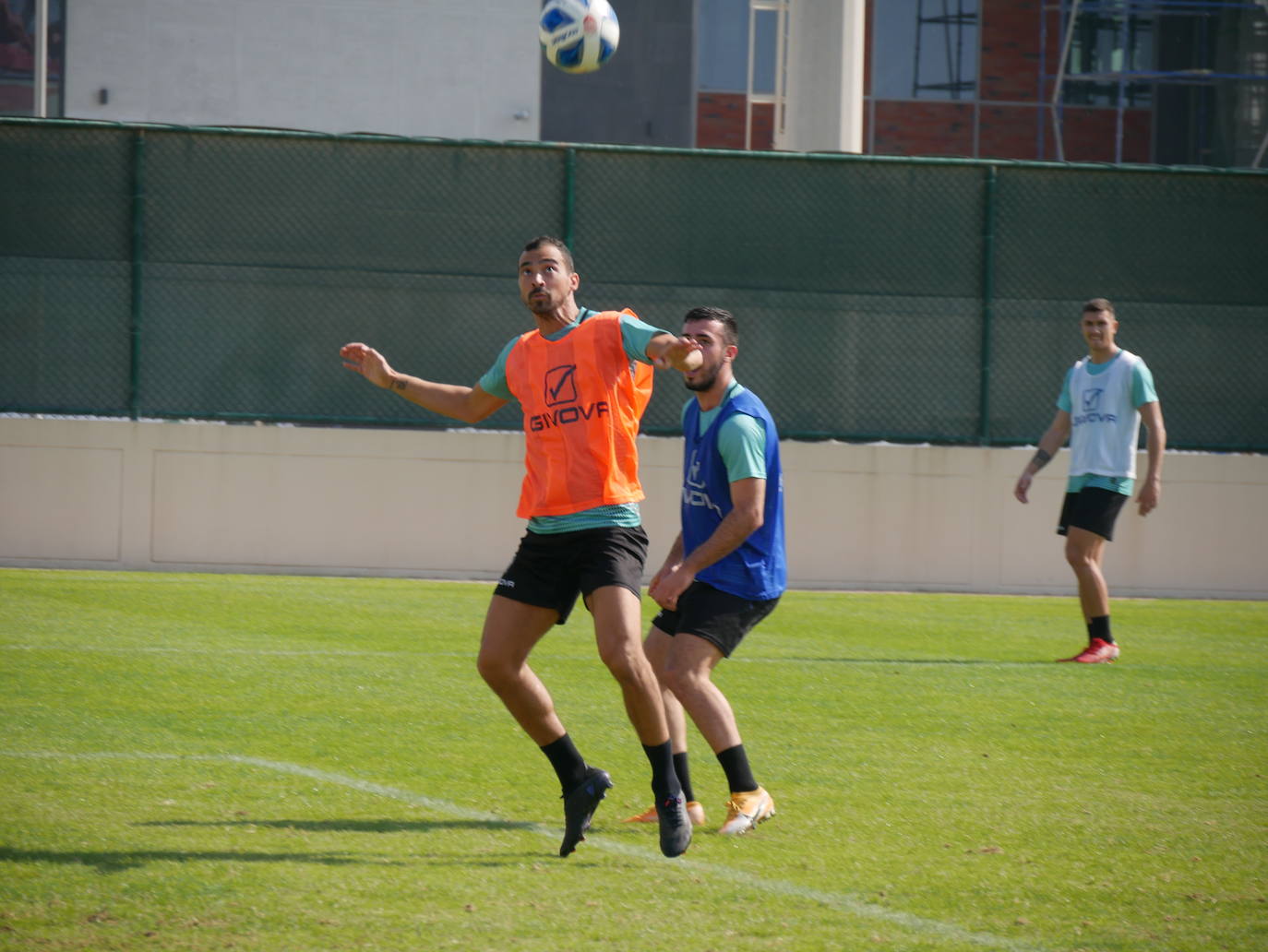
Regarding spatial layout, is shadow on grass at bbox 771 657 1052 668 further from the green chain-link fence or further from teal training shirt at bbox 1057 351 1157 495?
the green chain-link fence

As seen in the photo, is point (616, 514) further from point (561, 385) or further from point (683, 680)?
point (683, 680)

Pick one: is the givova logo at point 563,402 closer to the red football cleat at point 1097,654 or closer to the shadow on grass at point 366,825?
the shadow on grass at point 366,825

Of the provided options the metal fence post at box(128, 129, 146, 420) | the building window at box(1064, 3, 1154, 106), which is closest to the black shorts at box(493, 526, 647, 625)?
the metal fence post at box(128, 129, 146, 420)

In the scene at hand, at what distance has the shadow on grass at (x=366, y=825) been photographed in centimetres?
528

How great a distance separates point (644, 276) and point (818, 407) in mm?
1848

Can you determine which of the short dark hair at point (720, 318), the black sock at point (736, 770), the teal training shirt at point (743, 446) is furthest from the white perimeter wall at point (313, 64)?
the black sock at point (736, 770)

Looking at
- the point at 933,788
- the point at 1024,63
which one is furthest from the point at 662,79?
the point at 933,788

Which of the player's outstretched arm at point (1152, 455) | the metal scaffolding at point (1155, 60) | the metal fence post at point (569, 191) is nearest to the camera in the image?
the player's outstretched arm at point (1152, 455)

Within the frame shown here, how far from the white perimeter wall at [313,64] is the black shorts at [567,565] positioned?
22.1 metres

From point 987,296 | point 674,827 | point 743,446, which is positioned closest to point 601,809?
point 674,827

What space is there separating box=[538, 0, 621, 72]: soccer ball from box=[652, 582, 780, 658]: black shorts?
16.8ft

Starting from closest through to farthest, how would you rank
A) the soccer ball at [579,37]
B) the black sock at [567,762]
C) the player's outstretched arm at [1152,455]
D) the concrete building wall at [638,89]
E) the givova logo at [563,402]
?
the black sock at [567,762] < the givova logo at [563,402] < the player's outstretched arm at [1152,455] < the soccer ball at [579,37] < the concrete building wall at [638,89]

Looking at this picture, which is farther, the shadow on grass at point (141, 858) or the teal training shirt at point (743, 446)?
the teal training shirt at point (743, 446)

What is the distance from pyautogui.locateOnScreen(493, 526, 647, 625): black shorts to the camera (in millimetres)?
5285
